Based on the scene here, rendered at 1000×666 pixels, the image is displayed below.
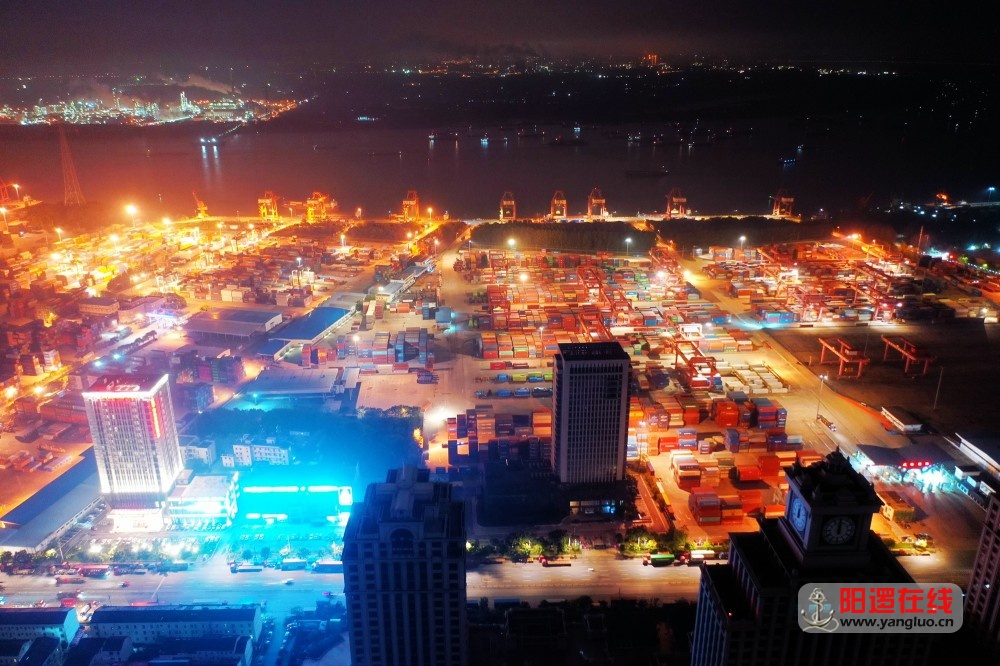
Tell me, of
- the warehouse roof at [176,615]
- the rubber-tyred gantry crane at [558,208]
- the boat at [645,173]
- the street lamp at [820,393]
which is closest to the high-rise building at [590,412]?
the warehouse roof at [176,615]

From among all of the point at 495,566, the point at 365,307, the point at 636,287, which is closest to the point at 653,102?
the point at 636,287

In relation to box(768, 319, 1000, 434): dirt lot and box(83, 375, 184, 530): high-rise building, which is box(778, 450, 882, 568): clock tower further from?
box(768, 319, 1000, 434): dirt lot

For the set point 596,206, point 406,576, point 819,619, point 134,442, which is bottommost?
point 134,442

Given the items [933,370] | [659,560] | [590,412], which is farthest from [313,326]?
[933,370]

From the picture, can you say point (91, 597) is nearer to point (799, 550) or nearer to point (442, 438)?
point (442, 438)

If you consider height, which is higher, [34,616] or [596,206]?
[596,206]

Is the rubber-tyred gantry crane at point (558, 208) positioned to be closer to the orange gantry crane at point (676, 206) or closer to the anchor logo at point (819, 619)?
the orange gantry crane at point (676, 206)

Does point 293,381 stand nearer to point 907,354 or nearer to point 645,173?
point 907,354
